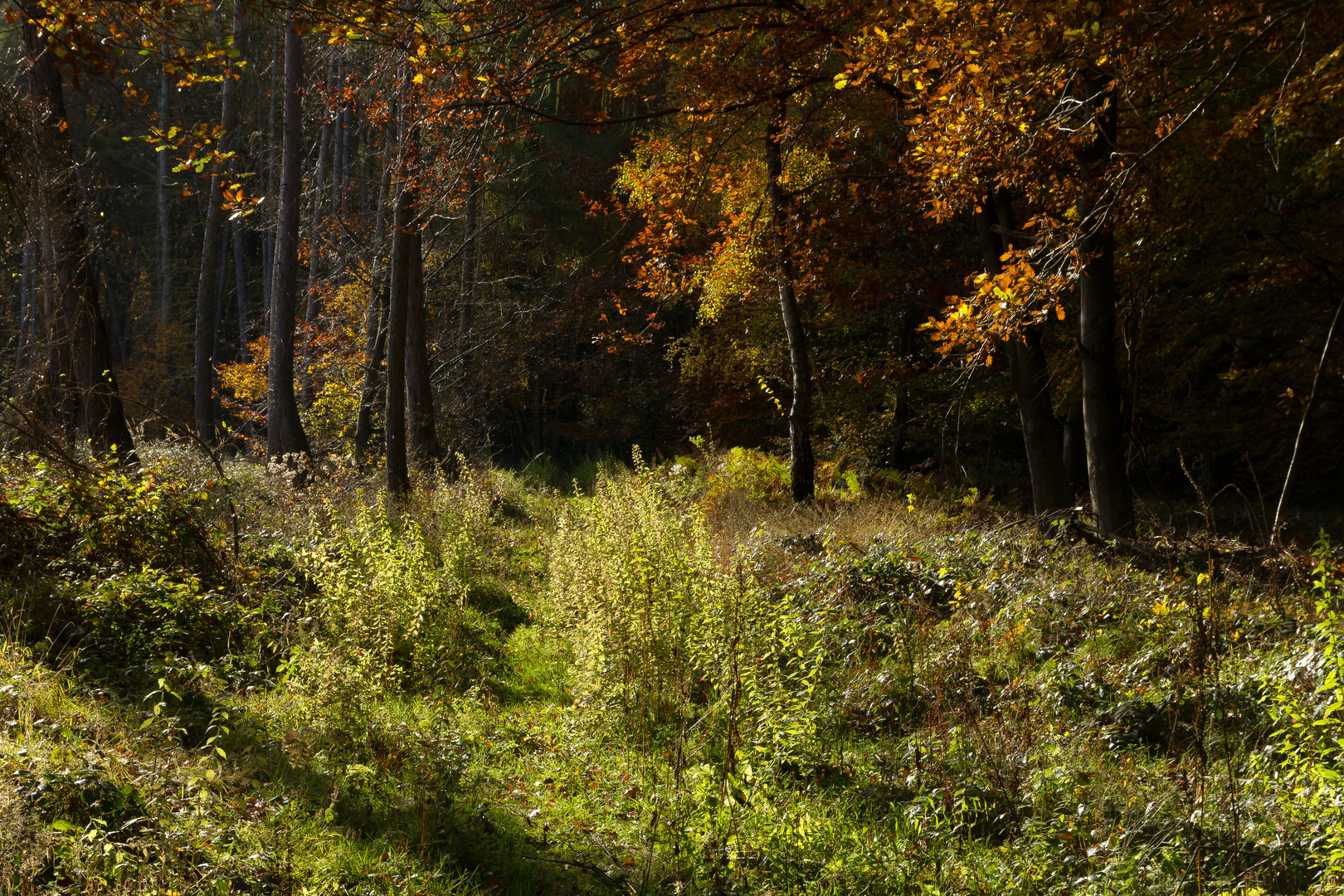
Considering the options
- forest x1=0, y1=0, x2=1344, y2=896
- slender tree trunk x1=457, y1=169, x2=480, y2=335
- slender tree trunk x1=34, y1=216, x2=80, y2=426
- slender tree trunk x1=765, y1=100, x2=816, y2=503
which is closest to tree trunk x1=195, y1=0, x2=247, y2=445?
forest x1=0, y1=0, x2=1344, y2=896

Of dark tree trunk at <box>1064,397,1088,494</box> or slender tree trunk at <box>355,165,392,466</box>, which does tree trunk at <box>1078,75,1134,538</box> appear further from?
slender tree trunk at <box>355,165,392,466</box>

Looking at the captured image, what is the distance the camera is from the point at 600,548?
661 cm

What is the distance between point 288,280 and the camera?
14.7 meters

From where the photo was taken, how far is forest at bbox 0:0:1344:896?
3.73 metres

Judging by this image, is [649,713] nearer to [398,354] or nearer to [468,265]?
[398,354]

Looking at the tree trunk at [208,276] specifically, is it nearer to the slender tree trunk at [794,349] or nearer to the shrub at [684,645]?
the slender tree trunk at [794,349]

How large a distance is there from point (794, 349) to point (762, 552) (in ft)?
15.8

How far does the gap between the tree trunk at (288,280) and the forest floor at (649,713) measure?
258 inches

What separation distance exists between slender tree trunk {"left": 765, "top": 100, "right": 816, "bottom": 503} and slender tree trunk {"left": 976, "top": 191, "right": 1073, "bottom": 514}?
9.17 feet

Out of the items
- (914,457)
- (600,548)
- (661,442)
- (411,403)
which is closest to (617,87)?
(600,548)

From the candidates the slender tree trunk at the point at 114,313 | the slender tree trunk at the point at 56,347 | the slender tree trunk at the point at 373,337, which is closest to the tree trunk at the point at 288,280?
the slender tree trunk at the point at 373,337

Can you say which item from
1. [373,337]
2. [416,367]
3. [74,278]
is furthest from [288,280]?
[74,278]

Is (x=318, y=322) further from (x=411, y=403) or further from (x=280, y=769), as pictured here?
(x=280, y=769)

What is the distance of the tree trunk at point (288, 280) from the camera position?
14328mm
